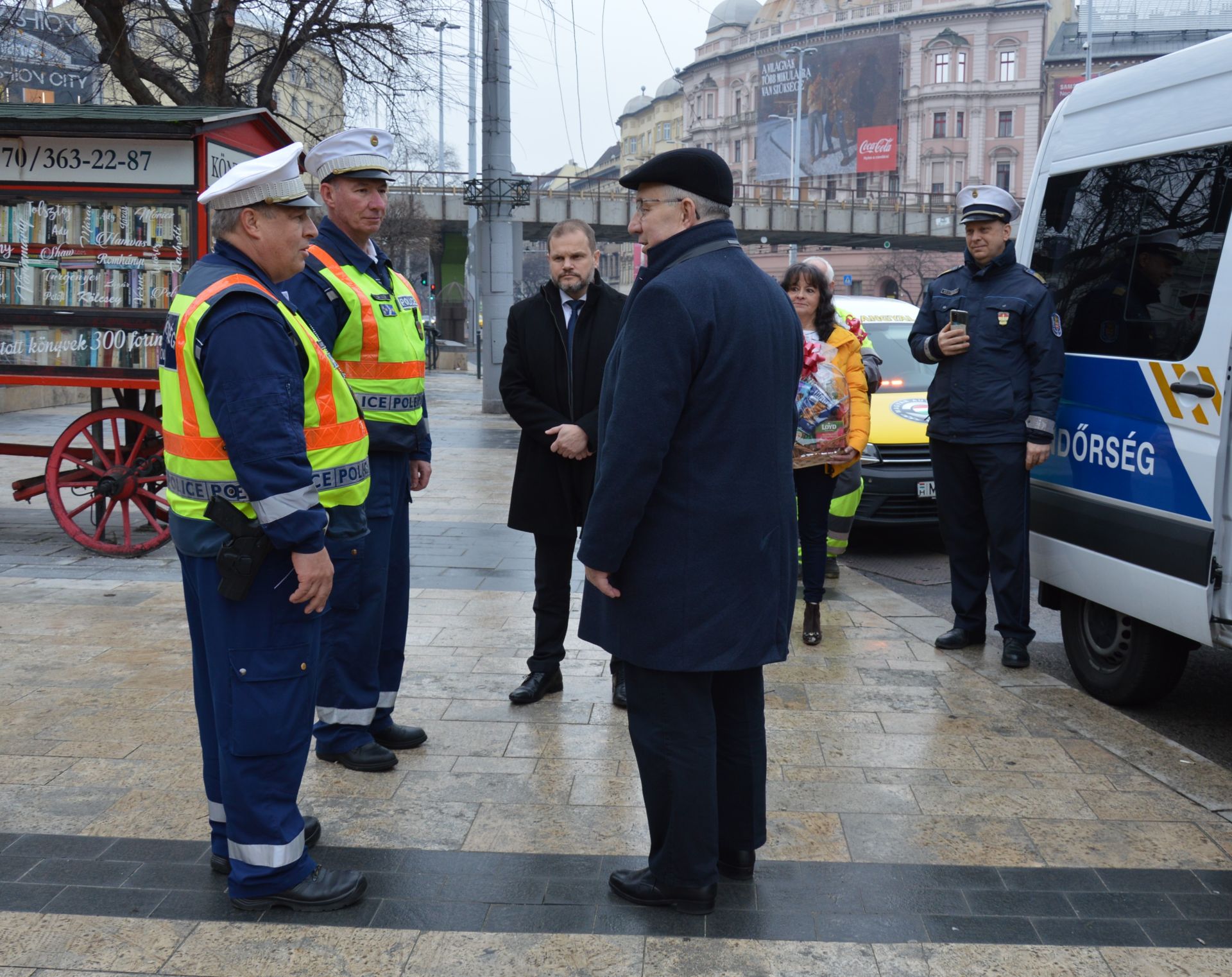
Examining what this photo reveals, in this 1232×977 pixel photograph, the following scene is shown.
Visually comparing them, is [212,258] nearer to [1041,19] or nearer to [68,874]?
[68,874]

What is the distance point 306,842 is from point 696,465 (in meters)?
1.62

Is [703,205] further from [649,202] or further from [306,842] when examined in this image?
[306,842]

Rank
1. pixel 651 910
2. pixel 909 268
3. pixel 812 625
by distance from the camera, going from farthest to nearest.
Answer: pixel 909 268 → pixel 812 625 → pixel 651 910

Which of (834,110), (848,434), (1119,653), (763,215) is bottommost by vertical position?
(1119,653)

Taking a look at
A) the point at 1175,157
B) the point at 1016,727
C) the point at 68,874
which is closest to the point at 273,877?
the point at 68,874

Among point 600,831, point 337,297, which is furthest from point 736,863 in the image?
point 337,297

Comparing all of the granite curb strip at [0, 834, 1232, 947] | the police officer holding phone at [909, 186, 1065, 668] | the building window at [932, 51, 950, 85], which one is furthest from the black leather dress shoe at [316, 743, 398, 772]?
the building window at [932, 51, 950, 85]

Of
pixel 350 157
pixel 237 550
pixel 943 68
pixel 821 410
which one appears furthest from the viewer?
pixel 943 68

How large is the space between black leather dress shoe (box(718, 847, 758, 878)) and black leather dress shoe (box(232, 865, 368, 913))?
0.97m

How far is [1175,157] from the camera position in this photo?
4.82 meters

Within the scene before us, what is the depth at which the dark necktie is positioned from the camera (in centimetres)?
506

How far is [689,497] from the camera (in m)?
3.22

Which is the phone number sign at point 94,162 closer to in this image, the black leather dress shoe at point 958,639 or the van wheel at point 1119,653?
the black leather dress shoe at point 958,639

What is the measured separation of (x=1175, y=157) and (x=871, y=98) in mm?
89459
